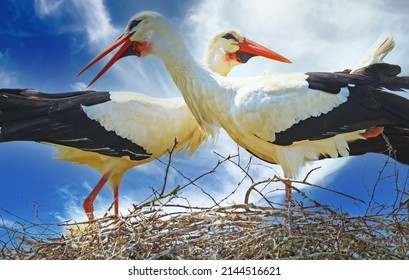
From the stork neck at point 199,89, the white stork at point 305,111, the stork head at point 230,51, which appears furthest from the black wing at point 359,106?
the stork head at point 230,51

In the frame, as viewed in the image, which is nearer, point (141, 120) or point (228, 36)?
→ point (141, 120)

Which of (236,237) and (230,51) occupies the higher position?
(230,51)

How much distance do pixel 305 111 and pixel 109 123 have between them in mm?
A: 894

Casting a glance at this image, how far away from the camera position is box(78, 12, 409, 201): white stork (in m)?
3.27

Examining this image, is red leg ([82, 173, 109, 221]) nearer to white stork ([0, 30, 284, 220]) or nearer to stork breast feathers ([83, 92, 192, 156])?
white stork ([0, 30, 284, 220])

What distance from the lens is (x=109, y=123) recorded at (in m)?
3.61

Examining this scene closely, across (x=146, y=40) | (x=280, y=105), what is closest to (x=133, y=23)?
(x=146, y=40)

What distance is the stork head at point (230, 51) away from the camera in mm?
3707

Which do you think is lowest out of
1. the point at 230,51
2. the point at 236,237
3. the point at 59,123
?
→ the point at 236,237

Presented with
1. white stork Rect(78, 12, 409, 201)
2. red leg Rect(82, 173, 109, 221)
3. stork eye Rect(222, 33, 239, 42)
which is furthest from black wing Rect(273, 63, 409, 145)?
red leg Rect(82, 173, 109, 221)

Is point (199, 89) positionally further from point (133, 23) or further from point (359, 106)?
point (359, 106)

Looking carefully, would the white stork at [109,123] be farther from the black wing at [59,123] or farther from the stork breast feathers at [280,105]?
the stork breast feathers at [280,105]

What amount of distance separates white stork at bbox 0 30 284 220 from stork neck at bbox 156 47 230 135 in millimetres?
189
